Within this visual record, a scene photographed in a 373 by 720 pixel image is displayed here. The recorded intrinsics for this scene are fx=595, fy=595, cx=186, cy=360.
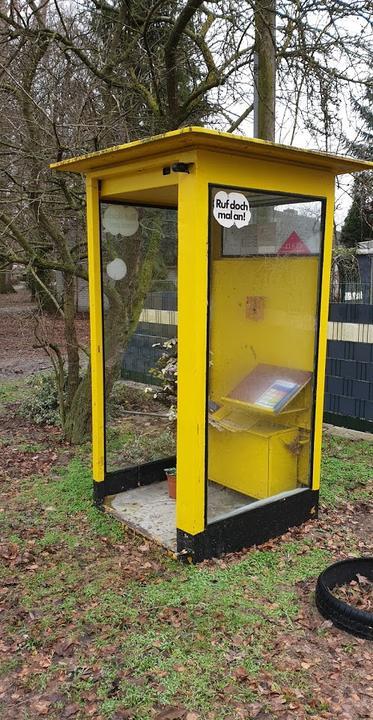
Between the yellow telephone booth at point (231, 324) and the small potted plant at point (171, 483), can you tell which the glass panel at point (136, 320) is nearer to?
the yellow telephone booth at point (231, 324)

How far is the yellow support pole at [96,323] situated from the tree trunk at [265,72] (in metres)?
2.15

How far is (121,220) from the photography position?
4086mm

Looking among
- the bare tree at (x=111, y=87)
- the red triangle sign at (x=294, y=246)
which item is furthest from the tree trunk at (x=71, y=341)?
the red triangle sign at (x=294, y=246)

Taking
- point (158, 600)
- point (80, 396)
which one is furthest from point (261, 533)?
point (80, 396)

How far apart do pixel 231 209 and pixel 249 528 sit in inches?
73.1

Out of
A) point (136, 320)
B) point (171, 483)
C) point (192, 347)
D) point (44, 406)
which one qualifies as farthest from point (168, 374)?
point (44, 406)

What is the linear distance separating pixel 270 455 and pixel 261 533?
0.49 metres

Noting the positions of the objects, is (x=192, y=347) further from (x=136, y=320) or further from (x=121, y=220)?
(x=136, y=320)

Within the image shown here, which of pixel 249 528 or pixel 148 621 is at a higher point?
pixel 249 528

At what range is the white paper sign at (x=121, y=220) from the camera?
3961 mm

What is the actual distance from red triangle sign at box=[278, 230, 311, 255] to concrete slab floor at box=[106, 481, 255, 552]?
153cm

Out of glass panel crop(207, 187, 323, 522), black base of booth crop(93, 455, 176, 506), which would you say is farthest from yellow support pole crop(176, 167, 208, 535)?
black base of booth crop(93, 455, 176, 506)

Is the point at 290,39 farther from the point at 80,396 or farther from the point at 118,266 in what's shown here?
the point at 80,396

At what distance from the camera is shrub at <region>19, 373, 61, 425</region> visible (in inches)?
251
